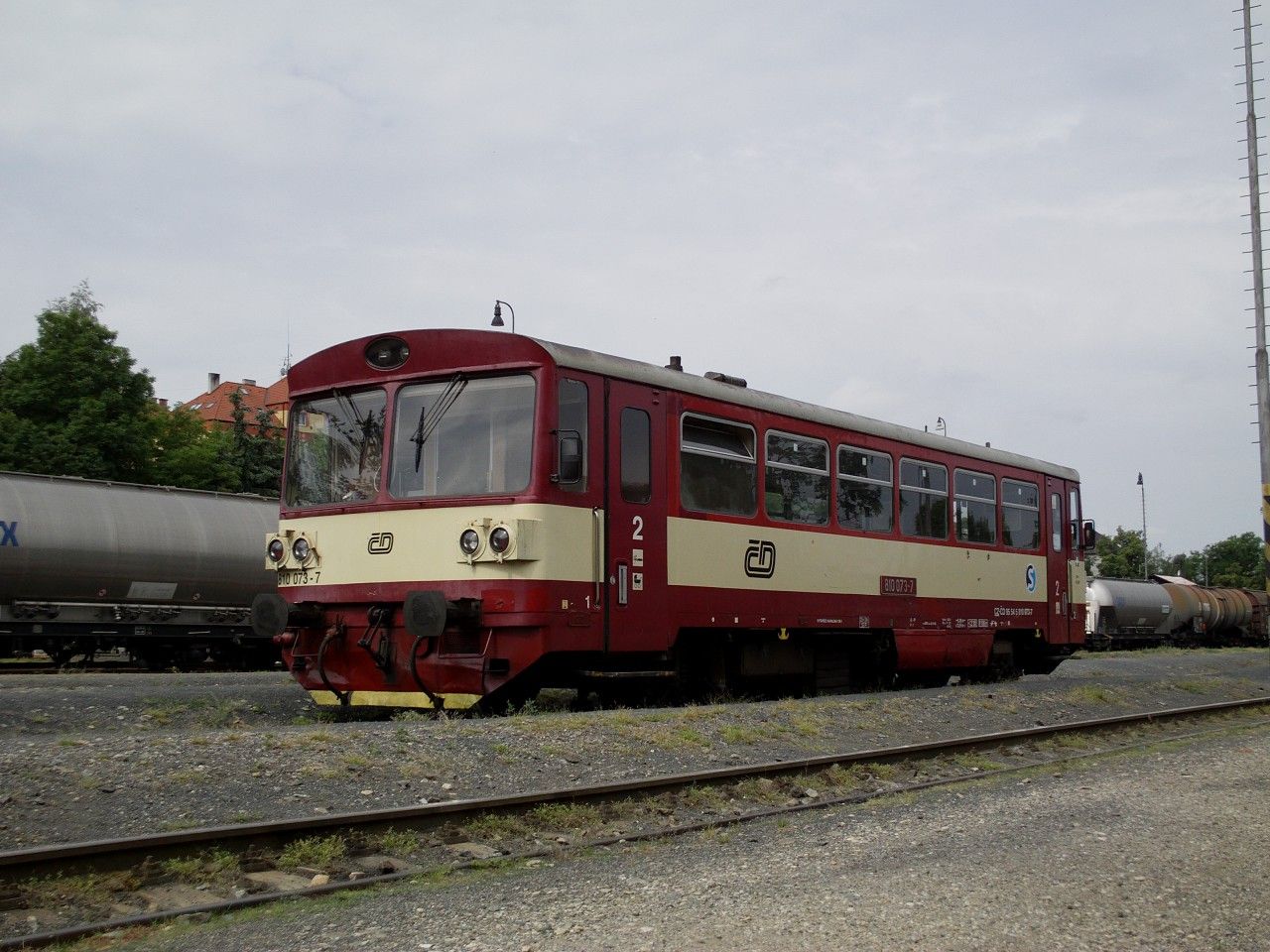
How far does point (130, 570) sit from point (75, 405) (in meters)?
22.6

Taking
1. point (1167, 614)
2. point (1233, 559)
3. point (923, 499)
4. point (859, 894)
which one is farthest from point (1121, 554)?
point (859, 894)

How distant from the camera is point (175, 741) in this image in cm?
796

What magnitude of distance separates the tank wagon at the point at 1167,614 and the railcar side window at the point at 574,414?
81.8 feet

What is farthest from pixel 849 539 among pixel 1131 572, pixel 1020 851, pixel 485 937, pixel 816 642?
pixel 1131 572

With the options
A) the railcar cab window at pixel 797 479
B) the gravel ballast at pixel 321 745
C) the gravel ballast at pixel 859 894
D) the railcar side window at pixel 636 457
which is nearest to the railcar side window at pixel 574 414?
the railcar side window at pixel 636 457

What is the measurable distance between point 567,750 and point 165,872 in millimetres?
3641

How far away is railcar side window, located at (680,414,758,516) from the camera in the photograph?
11.9 m

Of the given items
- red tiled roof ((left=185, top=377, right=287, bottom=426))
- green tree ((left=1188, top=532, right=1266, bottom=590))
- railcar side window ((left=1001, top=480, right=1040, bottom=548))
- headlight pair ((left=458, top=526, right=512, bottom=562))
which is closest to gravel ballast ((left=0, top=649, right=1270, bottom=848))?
headlight pair ((left=458, top=526, right=512, bottom=562))

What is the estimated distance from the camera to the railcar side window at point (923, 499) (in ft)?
50.4

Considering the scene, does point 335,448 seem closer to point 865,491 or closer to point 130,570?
point 865,491

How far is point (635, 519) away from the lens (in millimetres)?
11195

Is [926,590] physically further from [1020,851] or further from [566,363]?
[1020,851]

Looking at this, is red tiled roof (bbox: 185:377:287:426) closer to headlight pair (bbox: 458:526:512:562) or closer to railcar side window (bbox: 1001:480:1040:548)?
railcar side window (bbox: 1001:480:1040:548)

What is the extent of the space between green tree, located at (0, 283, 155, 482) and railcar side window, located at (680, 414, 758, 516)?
103 feet
